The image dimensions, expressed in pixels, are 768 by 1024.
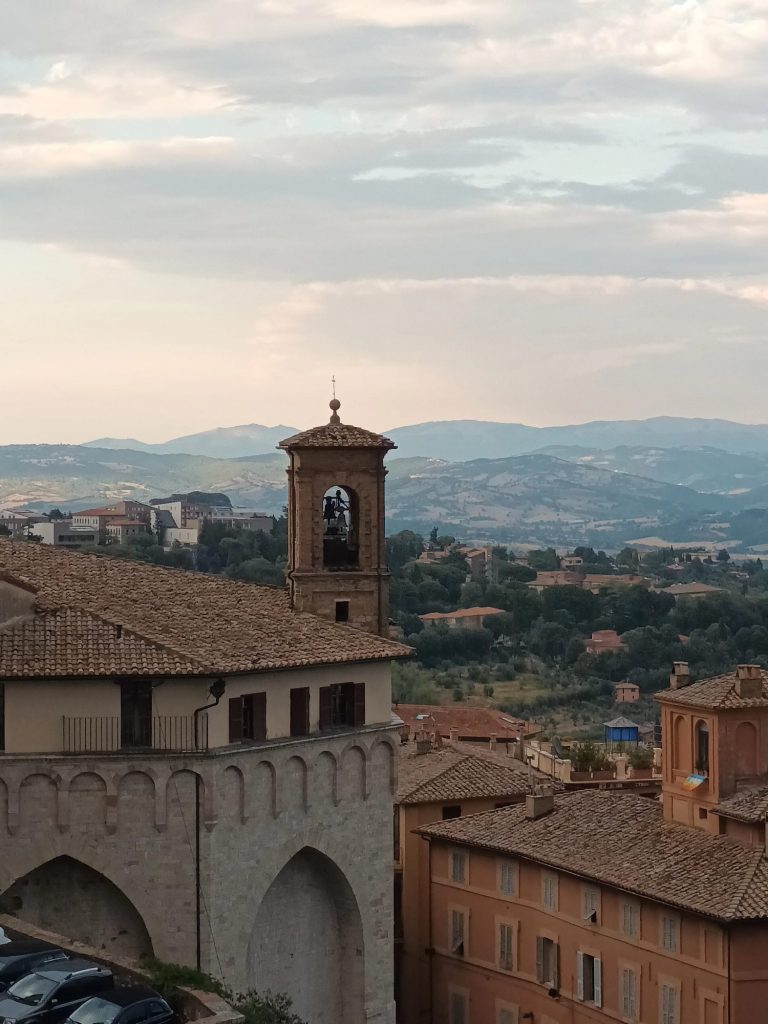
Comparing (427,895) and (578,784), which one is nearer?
(427,895)

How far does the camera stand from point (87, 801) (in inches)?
1359

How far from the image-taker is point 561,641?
13788 centimetres

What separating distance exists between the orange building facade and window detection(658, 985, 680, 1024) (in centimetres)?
4

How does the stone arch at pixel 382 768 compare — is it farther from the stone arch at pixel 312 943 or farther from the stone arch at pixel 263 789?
the stone arch at pixel 263 789

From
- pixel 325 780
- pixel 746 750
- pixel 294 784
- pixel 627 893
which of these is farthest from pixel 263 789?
pixel 746 750

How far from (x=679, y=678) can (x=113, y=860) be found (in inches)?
754

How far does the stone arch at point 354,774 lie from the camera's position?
38219 mm

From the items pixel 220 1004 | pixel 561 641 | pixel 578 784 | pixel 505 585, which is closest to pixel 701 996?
pixel 220 1004

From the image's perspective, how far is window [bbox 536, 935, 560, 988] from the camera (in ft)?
149

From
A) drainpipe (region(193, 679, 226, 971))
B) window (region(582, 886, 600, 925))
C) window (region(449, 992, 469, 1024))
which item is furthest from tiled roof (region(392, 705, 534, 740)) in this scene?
drainpipe (region(193, 679, 226, 971))

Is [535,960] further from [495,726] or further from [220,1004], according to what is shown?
[495,726]

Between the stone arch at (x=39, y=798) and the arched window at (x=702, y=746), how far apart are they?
16966mm

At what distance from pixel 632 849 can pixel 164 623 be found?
13.5m

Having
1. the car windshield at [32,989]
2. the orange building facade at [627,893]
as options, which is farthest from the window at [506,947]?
the car windshield at [32,989]
